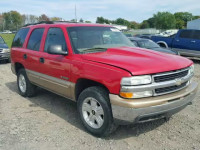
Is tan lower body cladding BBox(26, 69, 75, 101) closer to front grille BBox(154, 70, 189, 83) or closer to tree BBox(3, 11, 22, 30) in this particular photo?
front grille BBox(154, 70, 189, 83)

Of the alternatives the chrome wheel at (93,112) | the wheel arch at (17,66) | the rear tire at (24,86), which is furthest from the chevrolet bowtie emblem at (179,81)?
the wheel arch at (17,66)

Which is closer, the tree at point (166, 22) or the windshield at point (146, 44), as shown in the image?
the windshield at point (146, 44)

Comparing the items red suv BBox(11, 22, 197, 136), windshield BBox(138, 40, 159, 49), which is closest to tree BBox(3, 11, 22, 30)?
windshield BBox(138, 40, 159, 49)

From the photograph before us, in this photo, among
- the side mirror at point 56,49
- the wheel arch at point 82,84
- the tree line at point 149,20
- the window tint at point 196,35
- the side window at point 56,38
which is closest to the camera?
the wheel arch at point 82,84

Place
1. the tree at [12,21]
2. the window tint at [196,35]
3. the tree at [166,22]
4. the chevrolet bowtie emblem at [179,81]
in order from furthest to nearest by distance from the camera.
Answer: the tree at [12,21] → the tree at [166,22] → the window tint at [196,35] → the chevrolet bowtie emblem at [179,81]

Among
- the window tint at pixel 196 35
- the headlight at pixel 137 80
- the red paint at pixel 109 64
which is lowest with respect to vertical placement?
the headlight at pixel 137 80

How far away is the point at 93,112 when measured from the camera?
11.9ft

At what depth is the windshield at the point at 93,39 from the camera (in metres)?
4.02

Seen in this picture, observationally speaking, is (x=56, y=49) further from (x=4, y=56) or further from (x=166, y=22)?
(x=166, y=22)

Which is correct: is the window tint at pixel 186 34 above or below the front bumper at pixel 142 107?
above

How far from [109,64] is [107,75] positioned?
187mm

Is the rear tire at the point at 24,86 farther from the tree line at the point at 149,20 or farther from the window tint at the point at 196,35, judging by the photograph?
the tree line at the point at 149,20

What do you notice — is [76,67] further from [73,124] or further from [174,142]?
[174,142]

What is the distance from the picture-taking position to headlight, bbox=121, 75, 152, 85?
9.78ft
